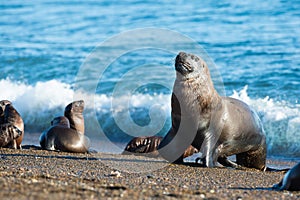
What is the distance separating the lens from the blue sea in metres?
15.6

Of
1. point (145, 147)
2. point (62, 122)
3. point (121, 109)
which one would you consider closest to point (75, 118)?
point (62, 122)

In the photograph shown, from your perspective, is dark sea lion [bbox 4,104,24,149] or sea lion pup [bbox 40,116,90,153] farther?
dark sea lion [bbox 4,104,24,149]

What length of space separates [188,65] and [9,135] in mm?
3850

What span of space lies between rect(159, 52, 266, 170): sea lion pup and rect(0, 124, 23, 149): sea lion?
309 cm

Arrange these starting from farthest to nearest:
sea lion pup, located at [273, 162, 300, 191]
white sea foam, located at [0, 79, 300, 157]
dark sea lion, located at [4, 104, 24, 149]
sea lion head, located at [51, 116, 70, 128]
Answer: white sea foam, located at [0, 79, 300, 157] < sea lion head, located at [51, 116, 70, 128] < dark sea lion, located at [4, 104, 24, 149] < sea lion pup, located at [273, 162, 300, 191]

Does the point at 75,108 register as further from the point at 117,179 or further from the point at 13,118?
the point at 117,179

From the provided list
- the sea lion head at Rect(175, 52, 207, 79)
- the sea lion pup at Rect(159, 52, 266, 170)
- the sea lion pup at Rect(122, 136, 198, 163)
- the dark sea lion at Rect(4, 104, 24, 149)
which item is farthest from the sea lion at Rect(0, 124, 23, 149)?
the sea lion head at Rect(175, 52, 207, 79)

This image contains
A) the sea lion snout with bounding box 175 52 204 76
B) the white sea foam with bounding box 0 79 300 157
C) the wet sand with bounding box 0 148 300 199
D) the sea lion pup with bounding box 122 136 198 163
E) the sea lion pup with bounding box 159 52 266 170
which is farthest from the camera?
the white sea foam with bounding box 0 79 300 157

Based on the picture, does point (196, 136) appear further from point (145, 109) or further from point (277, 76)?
point (277, 76)

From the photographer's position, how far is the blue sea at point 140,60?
15.6 meters

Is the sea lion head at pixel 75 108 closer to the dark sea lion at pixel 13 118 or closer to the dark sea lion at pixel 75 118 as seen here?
the dark sea lion at pixel 75 118

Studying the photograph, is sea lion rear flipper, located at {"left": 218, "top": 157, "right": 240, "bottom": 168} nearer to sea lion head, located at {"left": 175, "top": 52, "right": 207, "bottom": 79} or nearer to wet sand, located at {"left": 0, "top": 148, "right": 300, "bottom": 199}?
wet sand, located at {"left": 0, "top": 148, "right": 300, "bottom": 199}

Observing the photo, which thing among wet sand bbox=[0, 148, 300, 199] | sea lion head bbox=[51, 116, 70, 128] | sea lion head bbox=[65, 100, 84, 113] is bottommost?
wet sand bbox=[0, 148, 300, 199]

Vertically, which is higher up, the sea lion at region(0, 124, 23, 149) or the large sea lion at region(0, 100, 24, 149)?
the large sea lion at region(0, 100, 24, 149)
